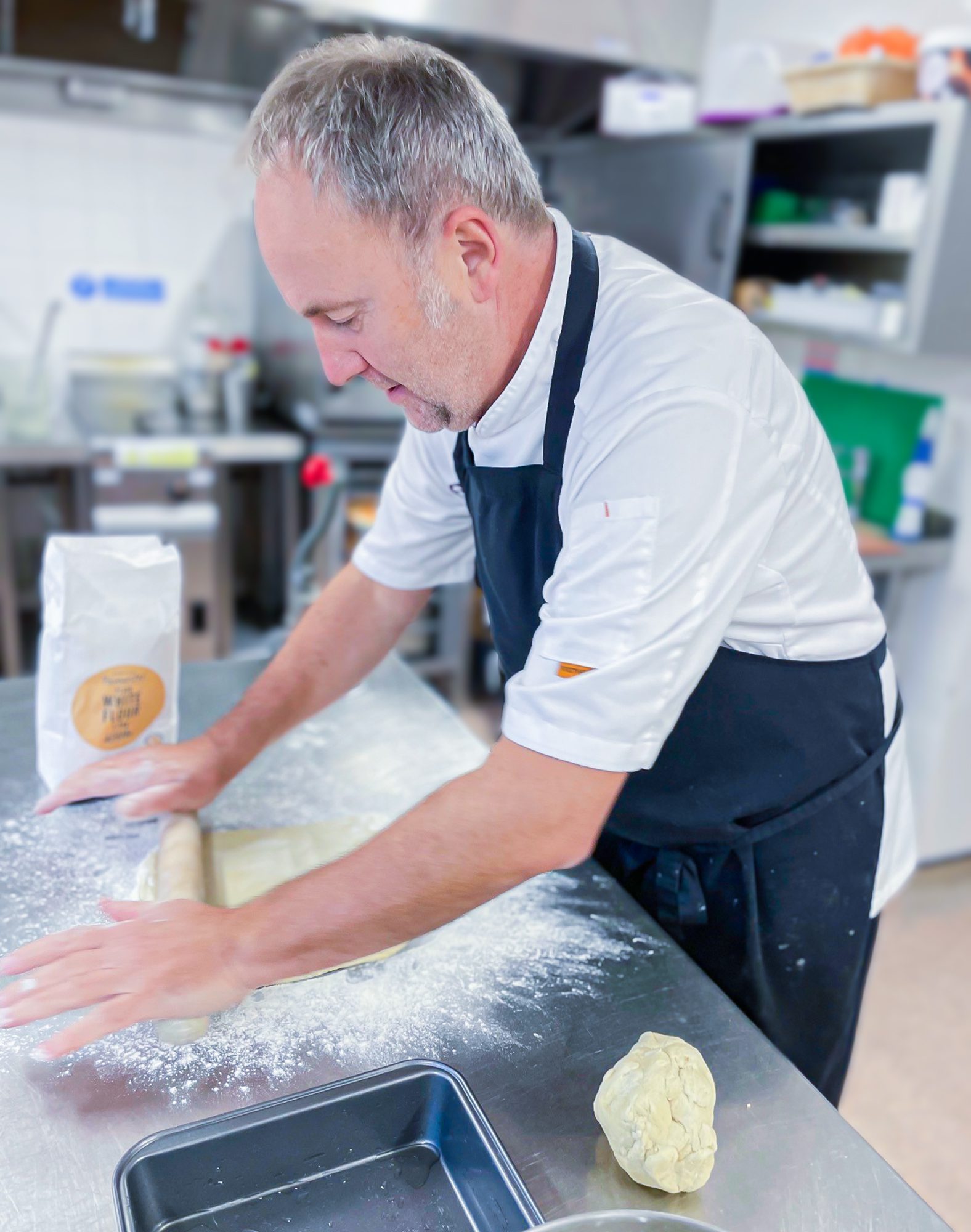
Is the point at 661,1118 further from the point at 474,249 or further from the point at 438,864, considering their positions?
the point at 474,249

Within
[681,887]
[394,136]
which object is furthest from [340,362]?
[681,887]

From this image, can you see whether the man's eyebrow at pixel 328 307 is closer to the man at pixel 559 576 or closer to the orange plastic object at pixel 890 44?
the man at pixel 559 576

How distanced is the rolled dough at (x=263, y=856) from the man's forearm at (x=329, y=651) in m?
0.13

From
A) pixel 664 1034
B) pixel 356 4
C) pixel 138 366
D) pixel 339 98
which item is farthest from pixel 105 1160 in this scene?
pixel 356 4

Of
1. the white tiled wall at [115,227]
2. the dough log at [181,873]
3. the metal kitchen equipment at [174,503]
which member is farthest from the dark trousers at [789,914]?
the white tiled wall at [115,227]

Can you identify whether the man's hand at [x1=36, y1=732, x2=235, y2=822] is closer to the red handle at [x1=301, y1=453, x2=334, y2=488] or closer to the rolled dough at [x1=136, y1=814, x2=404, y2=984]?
the rolled dough at [x1=136, y1=814, x2=404, y2=984]

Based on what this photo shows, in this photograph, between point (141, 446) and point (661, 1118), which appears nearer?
point (661, 1118)

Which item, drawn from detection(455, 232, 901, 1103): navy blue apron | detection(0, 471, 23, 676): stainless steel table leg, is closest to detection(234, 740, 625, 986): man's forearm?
detection(455, 232, 901, 1103): navy blue apron

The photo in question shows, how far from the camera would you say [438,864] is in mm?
782

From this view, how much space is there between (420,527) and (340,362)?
1.25 feet

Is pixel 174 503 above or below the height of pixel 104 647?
below

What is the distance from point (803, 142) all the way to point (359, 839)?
8.03 ft

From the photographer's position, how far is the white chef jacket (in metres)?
0.75

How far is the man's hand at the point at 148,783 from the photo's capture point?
1067 millimetres
